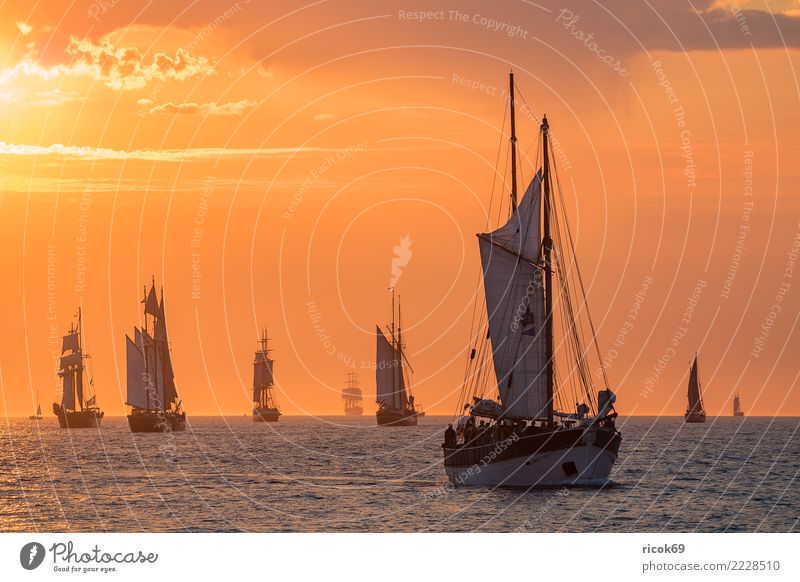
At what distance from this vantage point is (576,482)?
96.4 meters

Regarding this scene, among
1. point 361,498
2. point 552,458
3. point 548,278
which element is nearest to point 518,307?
point 548,278

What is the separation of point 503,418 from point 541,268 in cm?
1067

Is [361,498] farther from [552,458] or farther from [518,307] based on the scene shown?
[518,307]

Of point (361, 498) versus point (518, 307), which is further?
point (518, 307)

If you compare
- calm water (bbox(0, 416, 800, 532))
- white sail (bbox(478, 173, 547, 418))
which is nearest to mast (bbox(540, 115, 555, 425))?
white sail (bbox(478, 173, 547, 418))

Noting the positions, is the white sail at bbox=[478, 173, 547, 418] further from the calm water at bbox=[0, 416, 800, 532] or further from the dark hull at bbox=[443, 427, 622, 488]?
the calm water at bbox=[0, 416, 800, 532]

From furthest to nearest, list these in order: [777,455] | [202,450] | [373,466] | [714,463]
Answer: [202,450]
[777,455]
[714,463]
[373,466]

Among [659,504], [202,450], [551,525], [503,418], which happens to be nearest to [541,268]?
[503,418]

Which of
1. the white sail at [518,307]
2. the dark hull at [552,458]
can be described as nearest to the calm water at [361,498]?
the dark hull at [552,458]

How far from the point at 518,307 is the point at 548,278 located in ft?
9.60

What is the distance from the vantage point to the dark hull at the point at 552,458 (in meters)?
94.6

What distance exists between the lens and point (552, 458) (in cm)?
9494

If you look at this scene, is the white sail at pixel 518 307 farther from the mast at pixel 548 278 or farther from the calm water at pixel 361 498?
the calm water at pixel 361 498
